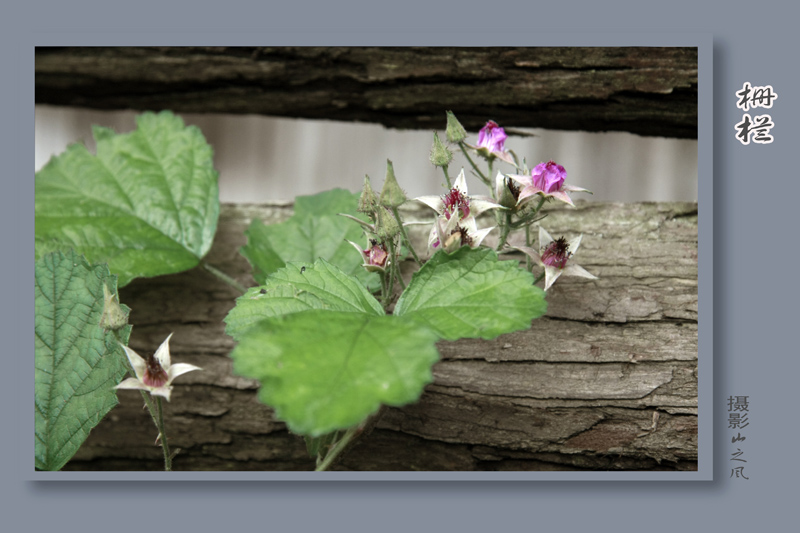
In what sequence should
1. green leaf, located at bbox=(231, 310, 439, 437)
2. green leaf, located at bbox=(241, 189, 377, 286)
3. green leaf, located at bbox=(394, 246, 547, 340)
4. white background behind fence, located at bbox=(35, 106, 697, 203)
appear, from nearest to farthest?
green leaf, located at bbox=(231, 310, 439, 437) → green leaf, located at bbox=(394, 246, 547, 340) → green leaf, located at bbox=(241, 189, 377, 286) → white background behind fence, located at bbox=(35, 106, 697, 203)

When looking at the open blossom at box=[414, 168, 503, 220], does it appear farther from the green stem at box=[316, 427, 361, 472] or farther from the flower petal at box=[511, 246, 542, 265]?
the green stem at box=[316, 427, 361, 472]

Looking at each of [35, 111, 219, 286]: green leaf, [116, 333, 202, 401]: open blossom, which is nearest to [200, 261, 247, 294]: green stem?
[35, 111, 219, 286]: green leaf

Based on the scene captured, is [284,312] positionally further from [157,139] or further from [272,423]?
[157,139]

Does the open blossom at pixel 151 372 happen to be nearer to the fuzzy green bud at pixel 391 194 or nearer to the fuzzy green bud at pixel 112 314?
the fuzzy green bud at pixel 112 314

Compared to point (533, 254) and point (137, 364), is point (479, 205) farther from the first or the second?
point (137, 364)

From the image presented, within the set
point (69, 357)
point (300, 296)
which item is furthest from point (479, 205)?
point (69, 357)

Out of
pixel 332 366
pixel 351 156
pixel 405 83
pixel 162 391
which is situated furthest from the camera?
pixel 351 156
